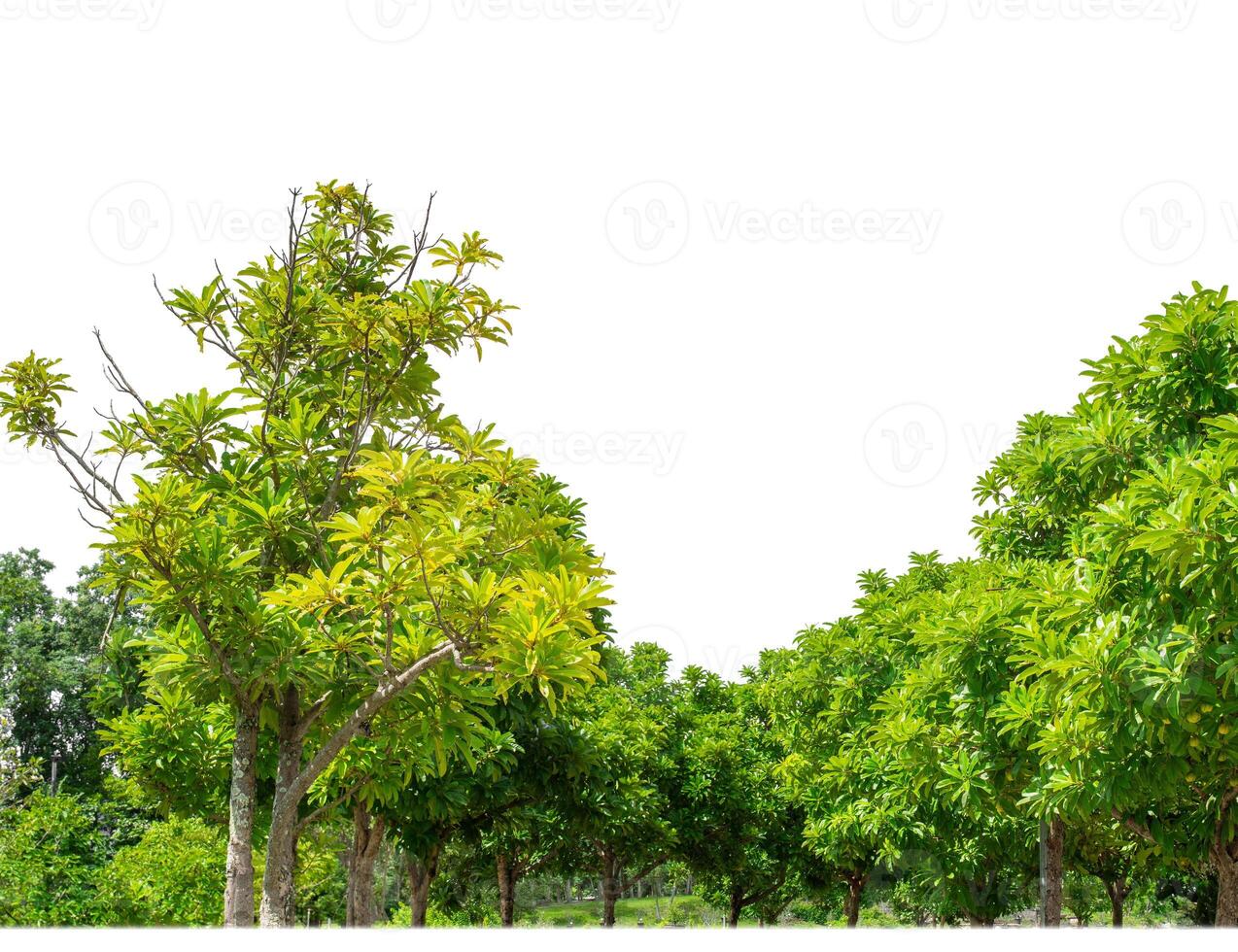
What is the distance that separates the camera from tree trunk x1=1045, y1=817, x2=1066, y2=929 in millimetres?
12406

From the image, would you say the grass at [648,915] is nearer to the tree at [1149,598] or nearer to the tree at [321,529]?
the tree at [1149,598]

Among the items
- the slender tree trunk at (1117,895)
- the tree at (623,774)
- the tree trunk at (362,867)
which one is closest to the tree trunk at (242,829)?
the tree trunk at (362,867)

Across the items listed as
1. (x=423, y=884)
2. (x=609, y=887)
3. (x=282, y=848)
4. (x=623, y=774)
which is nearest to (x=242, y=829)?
(x=282, y=848)

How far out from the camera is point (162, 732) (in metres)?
10.3

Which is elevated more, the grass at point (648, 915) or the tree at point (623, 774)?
the tree at point (623, 774)

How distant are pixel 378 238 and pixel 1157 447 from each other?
7.44 meters

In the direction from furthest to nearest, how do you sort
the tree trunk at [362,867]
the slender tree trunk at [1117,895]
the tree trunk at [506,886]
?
the slender tree trunk at [1117,895] → the tree trunk at [506,886] → the tree trunk at [362,867]

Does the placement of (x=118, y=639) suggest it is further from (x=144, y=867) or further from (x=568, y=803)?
(x=144, y=867)

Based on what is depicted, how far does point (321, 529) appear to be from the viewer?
271 inches

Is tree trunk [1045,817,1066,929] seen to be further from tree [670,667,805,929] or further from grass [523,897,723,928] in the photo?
grass [523,897,723,928]

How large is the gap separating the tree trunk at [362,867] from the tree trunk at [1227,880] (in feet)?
32.9

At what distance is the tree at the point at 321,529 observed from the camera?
17.6ft

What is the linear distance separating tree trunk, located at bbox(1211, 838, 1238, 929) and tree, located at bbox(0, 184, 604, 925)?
25.4 feet

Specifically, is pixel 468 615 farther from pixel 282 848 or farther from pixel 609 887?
pixel 609 887
